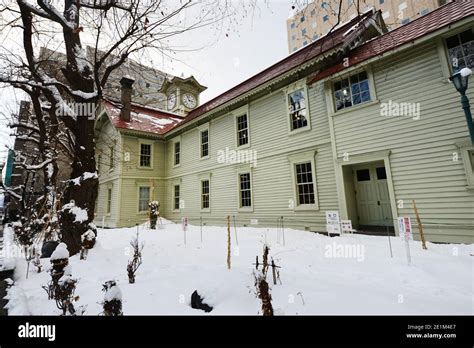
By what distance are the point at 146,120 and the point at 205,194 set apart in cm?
973

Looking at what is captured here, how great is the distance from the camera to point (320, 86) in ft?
30.9

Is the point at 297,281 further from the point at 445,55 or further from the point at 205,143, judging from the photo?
the point at 205,143

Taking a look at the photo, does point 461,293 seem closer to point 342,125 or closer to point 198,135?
point 342,125

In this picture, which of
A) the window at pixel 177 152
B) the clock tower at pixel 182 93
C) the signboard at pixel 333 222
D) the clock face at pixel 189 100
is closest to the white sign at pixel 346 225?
the signboard at pixel 333 222

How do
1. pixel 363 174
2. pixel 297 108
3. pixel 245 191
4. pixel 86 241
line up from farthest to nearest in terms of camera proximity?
pixel 245 191 < pixel 297 108 < pixel 363 174 < pixel 86 241

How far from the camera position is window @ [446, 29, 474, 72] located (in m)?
6.27

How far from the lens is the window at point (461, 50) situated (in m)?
6.27

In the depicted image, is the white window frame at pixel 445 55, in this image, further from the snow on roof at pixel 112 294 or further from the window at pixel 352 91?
the snow on roof at pixel 112 294

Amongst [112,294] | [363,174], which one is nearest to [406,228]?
[363,174]

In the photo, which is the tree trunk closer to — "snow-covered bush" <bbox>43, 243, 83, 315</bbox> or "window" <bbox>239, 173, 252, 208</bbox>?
"snow-covered bush" <bbox>43, 243, 83, 315</bbox>

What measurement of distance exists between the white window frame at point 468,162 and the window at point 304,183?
468 centimetres

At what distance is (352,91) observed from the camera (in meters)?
8.45
